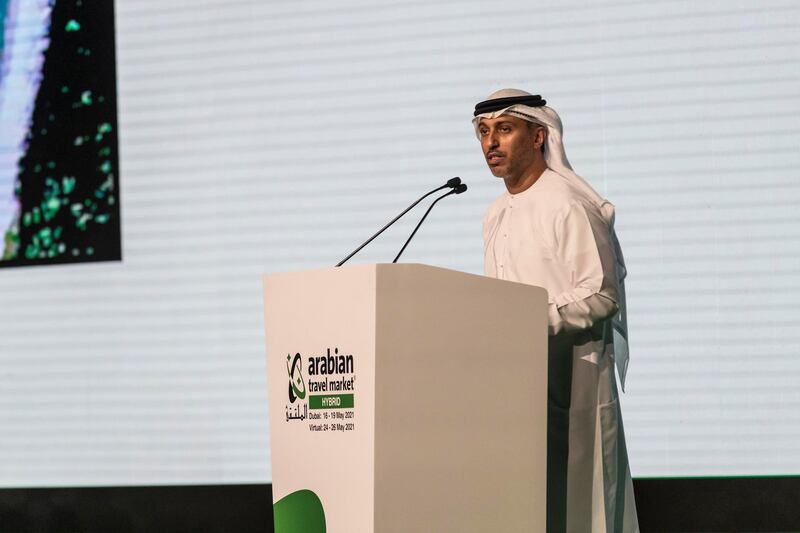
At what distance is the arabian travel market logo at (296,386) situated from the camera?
88.5 inches

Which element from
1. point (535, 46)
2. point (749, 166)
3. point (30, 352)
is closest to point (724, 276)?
point (749, 166)

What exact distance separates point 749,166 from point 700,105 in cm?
30

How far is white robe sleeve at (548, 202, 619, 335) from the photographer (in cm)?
266

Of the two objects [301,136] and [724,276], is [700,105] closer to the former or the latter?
[724,276]

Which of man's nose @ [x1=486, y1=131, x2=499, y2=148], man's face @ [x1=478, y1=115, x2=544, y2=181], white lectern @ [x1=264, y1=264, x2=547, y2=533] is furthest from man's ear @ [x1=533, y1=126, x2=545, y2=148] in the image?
white lectern @ [x1=264, y1=264, x2=547, y2=533]

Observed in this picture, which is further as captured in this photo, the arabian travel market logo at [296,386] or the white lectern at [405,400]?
the arabian travel market logo at [296,386]

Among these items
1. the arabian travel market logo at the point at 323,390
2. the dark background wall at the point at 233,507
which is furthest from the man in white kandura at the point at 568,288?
the dark background wall at the point at 233,507

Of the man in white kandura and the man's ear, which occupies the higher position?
the man's ear

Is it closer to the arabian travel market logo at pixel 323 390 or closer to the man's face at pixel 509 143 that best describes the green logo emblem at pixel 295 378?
the arabian travel market logo at pixel 323 390

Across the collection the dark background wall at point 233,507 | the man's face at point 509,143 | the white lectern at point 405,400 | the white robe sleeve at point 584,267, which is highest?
the man's face at point 509,143

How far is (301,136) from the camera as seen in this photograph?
4645 millimetres

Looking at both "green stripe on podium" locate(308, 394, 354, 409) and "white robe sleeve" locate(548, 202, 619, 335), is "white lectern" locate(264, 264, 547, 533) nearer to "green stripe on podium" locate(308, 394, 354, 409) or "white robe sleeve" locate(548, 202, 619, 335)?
"green stripe on podium" locate(308, 394, 354, 409)

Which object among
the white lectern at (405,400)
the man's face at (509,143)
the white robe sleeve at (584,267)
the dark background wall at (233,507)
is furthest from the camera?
the dark background wall at (233,507)

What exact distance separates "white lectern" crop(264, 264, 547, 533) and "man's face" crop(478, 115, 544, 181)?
24.5 inches
